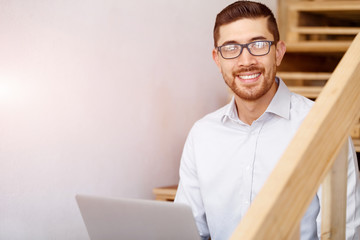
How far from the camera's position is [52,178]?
1.96 meters

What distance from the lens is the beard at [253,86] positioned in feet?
6.43

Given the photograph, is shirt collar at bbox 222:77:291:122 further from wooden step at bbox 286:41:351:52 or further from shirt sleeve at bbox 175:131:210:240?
wooden step at bbox 286:41:351:52

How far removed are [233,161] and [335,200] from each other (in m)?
0.89

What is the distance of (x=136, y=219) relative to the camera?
54.5 inches

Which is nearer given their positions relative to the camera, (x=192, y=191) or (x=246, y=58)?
(x=246, y=58)

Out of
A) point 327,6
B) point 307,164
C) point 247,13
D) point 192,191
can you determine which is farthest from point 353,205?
point 327,6

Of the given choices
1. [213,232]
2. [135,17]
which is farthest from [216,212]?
[135,17]

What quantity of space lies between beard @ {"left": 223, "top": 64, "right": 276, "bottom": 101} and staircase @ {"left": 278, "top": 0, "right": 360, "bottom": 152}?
2.18ft

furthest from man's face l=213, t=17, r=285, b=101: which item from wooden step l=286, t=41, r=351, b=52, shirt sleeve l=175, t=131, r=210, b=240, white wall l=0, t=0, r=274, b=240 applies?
wooden step l=286, t=41, r=351, b=52

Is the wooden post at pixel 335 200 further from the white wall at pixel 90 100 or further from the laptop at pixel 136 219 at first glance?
the white wall at pixel 90 100

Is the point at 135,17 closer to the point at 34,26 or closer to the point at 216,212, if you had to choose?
the point at 34,26

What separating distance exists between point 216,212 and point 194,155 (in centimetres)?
24

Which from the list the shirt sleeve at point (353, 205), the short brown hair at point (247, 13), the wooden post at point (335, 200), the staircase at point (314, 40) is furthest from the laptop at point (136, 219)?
the staircase at point (314, 40)

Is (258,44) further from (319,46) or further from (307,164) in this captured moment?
(307,164)
